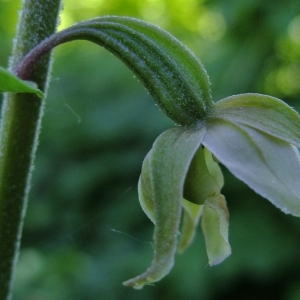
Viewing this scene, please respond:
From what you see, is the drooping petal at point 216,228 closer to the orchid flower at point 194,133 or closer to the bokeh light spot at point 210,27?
the orchid flower at point 194,133

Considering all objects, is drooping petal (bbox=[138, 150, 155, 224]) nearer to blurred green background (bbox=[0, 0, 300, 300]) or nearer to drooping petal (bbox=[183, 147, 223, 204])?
drooping petal (bbox=[183, 147, 223, 204])

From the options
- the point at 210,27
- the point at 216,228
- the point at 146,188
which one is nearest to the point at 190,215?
the point at 216,228

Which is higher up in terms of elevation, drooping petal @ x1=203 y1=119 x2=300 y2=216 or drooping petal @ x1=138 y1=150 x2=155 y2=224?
drooping petal @ x1=203 y1=119 x2=300 y2=216

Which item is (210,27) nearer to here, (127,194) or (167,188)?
(127,194)

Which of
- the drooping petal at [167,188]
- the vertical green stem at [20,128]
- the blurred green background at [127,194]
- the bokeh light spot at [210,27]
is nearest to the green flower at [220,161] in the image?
the drooping petal at [167,188]

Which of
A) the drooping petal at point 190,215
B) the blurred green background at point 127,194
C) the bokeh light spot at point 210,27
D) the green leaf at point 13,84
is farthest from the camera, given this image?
the bokeh light spot at point 210,27

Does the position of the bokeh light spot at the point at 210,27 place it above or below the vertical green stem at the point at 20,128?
below

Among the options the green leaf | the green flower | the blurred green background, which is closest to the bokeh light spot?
the blurred green background

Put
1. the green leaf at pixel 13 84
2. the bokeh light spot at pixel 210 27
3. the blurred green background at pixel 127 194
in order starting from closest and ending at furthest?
the green leaf at pixel 13 84
the blurred green background at pixel 127 194
the bokeh light spot at pixel 210 27
